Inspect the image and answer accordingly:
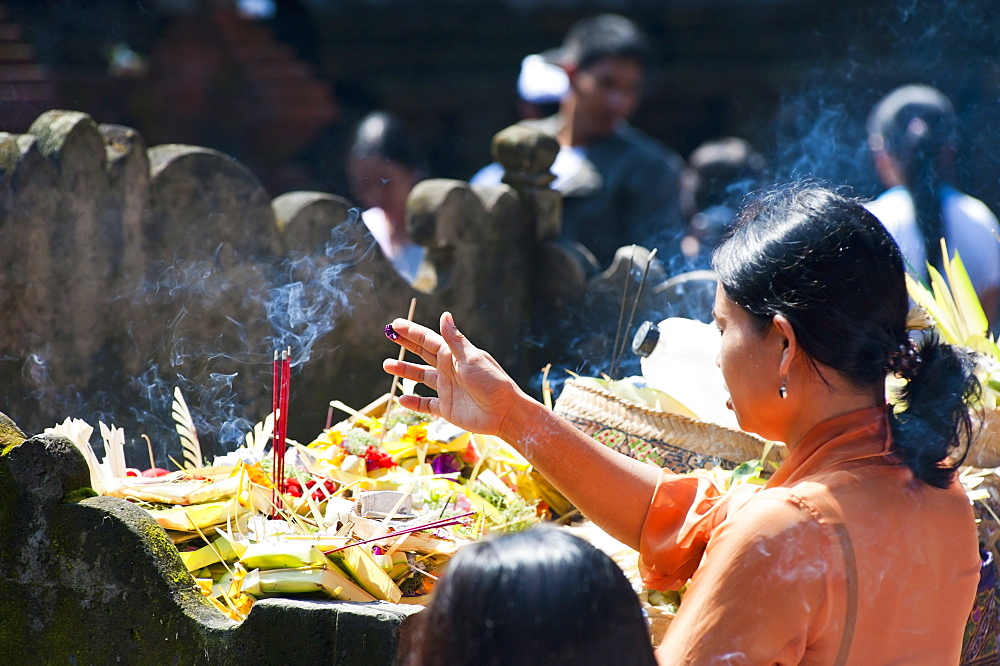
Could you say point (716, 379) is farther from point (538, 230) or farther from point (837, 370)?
point (538, 230)

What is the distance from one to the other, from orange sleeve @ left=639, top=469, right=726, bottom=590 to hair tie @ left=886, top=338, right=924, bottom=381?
1.48 feet

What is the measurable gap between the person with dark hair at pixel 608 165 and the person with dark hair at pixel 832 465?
417cm

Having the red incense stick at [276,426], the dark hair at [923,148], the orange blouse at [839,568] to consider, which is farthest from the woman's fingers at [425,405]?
the dark hair at [923,148]

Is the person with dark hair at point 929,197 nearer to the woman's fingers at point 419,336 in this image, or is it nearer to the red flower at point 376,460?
the red flower at point 376,460

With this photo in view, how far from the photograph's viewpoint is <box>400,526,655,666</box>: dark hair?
4.13 feet

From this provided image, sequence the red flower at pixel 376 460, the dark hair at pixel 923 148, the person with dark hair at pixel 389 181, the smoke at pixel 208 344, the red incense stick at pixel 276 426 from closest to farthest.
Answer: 1. the red incense stick at pixel 276 426
2. the red flower at pixel 376 460
3. the smoke at pixel 208 344
4. the dark hair at pixel 923 148
5. the person with dark hair at pixel 389 181

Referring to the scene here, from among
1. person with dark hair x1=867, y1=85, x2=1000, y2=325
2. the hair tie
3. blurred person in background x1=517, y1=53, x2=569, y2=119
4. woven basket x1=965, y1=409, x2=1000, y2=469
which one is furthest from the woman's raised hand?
blurred person in background x1=517, y1=53, x2=569, y2=119

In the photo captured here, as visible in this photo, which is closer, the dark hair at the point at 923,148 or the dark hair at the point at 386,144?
the dark hair at the point at 923,148

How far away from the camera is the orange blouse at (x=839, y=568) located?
5.16ft

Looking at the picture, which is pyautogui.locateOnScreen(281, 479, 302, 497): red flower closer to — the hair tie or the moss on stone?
the moss on stone

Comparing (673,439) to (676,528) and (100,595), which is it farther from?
(100,595)

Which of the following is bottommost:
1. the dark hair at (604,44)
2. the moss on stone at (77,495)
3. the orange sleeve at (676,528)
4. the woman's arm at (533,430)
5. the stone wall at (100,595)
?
the stone wall at (100,595)

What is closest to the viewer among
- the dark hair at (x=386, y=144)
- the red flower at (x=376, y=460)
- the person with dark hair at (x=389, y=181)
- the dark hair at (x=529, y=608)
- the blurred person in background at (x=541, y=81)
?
the dark hair at (x=529, y=608)

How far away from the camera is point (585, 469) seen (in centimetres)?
212
